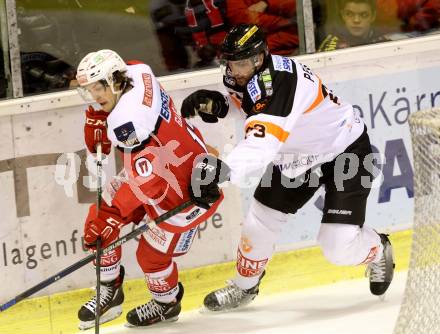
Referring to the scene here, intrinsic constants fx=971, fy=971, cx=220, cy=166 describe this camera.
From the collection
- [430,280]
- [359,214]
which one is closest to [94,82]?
[359,214]

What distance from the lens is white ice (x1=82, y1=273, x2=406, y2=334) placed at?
3991 mm

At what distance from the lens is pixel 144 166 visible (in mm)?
3730

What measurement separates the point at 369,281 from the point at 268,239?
1.82 ft

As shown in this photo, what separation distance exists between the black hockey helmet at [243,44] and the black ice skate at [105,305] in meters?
1.15

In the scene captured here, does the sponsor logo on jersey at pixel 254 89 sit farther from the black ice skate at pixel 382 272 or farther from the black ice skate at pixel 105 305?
the black ice skate at pixel 105 305

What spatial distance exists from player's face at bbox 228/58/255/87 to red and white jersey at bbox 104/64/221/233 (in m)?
0.32

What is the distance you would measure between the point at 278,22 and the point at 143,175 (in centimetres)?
133

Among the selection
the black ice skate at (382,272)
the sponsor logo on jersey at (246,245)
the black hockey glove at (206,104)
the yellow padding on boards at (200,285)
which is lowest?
the yellow padding on boards at (200,285)

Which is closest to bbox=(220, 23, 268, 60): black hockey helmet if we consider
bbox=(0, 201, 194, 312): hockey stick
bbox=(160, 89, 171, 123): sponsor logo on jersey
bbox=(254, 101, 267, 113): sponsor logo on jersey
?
bbox=(254, 101, 267, 113): sponsor logo on jersey

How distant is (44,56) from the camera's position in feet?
14.6

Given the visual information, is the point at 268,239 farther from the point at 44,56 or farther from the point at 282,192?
the point at 44,56

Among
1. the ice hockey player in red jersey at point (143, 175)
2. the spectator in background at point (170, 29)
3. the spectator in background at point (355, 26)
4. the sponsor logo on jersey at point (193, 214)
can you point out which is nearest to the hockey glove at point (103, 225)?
the ice hockey player in red jersey at point (143, 175)

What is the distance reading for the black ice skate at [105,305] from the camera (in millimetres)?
4148

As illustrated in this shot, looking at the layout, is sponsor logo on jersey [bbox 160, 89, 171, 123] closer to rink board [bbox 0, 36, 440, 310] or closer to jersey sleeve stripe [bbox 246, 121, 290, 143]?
jersey sleeve stripe [bbox 246, 121, 290, 143]
